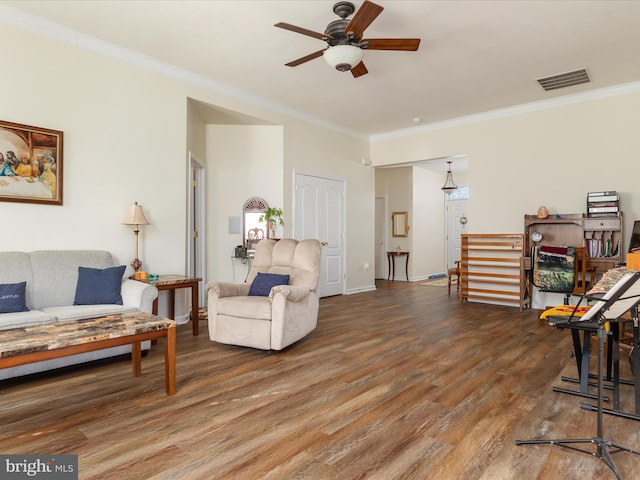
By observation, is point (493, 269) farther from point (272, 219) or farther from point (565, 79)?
point (272, 219)

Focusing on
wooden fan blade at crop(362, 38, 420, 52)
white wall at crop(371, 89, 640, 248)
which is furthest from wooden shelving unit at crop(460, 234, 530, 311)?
wooden fan blade at crop(362, 38, 420, 52)

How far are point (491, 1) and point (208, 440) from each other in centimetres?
394

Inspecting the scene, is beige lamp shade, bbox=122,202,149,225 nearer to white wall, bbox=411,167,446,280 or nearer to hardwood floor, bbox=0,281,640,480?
hardwood floor, bbox=0,281,640,480

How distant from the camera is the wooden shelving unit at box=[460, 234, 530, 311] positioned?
579 cm

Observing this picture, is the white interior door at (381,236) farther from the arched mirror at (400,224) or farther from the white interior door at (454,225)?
the white interior door at (454,225)

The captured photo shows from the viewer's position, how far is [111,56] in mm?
4004

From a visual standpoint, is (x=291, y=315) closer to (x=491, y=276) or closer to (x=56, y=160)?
(x=56, y=160)

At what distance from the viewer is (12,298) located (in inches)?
113

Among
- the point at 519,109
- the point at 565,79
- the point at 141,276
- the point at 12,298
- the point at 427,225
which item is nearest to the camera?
the point at 12,298

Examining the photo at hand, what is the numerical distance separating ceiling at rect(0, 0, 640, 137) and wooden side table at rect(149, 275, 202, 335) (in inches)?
98.1

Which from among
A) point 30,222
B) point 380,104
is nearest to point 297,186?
point 380,104

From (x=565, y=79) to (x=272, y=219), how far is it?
443 centimetres

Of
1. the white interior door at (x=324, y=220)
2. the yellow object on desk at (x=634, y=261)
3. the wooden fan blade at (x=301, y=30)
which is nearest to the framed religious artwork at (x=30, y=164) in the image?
the wooden fan blade at (x=301, y=30)

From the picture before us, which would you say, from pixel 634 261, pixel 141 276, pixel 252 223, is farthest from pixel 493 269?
pixel 141 276
